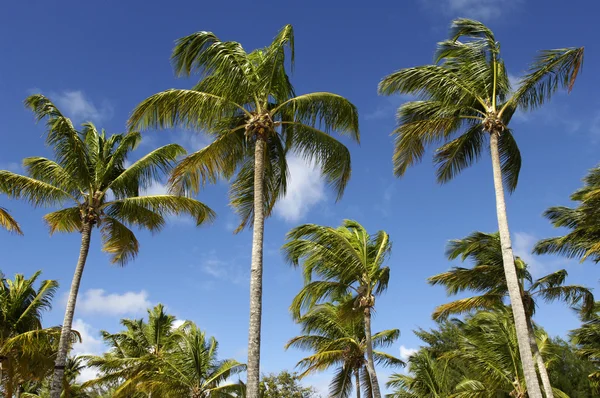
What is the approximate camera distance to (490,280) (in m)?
18.7

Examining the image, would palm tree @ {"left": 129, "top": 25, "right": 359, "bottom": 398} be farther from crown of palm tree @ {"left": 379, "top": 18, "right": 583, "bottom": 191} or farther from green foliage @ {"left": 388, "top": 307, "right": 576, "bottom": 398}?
green foliage @ {"left": 388, "top": 307, "right": 576, "bottom": 398}

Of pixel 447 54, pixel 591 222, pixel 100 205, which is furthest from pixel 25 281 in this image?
pixel 591 222

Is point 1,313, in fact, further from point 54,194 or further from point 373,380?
point 373,380

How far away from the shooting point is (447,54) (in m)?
14.0

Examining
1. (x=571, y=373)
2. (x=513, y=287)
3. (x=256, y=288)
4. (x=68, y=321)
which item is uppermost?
(x=571, y=373)

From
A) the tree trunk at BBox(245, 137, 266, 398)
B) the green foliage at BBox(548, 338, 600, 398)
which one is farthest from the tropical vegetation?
the green foliage at BBox(548, 338, 600, 398)

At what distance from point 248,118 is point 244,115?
470 mm

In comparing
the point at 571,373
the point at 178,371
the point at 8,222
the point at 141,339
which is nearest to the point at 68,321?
the point at 8,222

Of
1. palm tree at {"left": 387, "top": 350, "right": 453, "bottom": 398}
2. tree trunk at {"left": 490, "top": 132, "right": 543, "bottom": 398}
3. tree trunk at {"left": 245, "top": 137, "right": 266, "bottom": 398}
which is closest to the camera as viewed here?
tree trunk at {"left": 245, "top": 137, "right": 266, "bottom": 398}

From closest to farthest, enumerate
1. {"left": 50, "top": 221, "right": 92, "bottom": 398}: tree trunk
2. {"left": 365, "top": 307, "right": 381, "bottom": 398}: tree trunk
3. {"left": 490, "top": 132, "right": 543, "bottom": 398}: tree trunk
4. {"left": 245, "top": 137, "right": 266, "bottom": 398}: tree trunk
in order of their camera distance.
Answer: {"left": 245, "top": 137, "right": 266, "bottom": 398}: tree trunk
{"left": 490, "top": 132, "right": 543, "bottom": 398}: tree trunk
{"left": 50, "top": 221, "right": 92, "bottom": 398}: tree trunk
{"left": 365, "top": 307, "right": 381, "bottom": 398}: tree trunk

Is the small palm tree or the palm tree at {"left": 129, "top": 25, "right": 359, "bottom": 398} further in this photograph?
the small palm tree

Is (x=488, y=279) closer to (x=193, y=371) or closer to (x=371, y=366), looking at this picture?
(x=371, y=366)

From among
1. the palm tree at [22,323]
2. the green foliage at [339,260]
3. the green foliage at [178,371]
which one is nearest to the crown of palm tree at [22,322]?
the palm tree at [22,323]

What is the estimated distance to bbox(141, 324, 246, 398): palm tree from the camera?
2383cm
